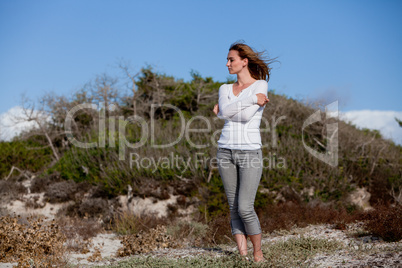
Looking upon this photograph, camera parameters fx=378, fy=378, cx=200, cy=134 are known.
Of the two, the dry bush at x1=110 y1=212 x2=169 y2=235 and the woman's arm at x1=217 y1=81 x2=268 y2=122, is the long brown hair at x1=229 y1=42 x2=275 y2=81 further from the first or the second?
the dry bush at x1=110 y1=212 x2=169 y2=235

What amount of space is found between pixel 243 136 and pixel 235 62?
789mm

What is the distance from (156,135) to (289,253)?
724cm

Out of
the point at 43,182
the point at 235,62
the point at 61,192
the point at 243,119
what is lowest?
the point at 61,192

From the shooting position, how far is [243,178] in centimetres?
372

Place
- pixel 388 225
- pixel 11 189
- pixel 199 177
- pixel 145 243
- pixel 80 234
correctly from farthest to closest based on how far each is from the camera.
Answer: pixel 11 189
pixel 199 177
pixel 80 234
pixel 145 243
pixel 388 225

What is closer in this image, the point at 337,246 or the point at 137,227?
the point at 337,246

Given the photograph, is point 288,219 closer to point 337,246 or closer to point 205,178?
point 337,246

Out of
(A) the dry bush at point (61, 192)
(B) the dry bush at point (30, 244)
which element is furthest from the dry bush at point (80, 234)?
(A) the dry bush at point (61, 192)

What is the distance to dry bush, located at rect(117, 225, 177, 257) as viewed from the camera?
217 inches

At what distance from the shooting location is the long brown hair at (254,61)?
387cm

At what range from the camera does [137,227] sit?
7.30 meters

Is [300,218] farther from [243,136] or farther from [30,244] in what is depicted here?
[30,244]

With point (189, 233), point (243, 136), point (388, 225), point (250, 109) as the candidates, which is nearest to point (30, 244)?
point (189, 233)

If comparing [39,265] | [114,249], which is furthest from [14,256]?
[114,249]
